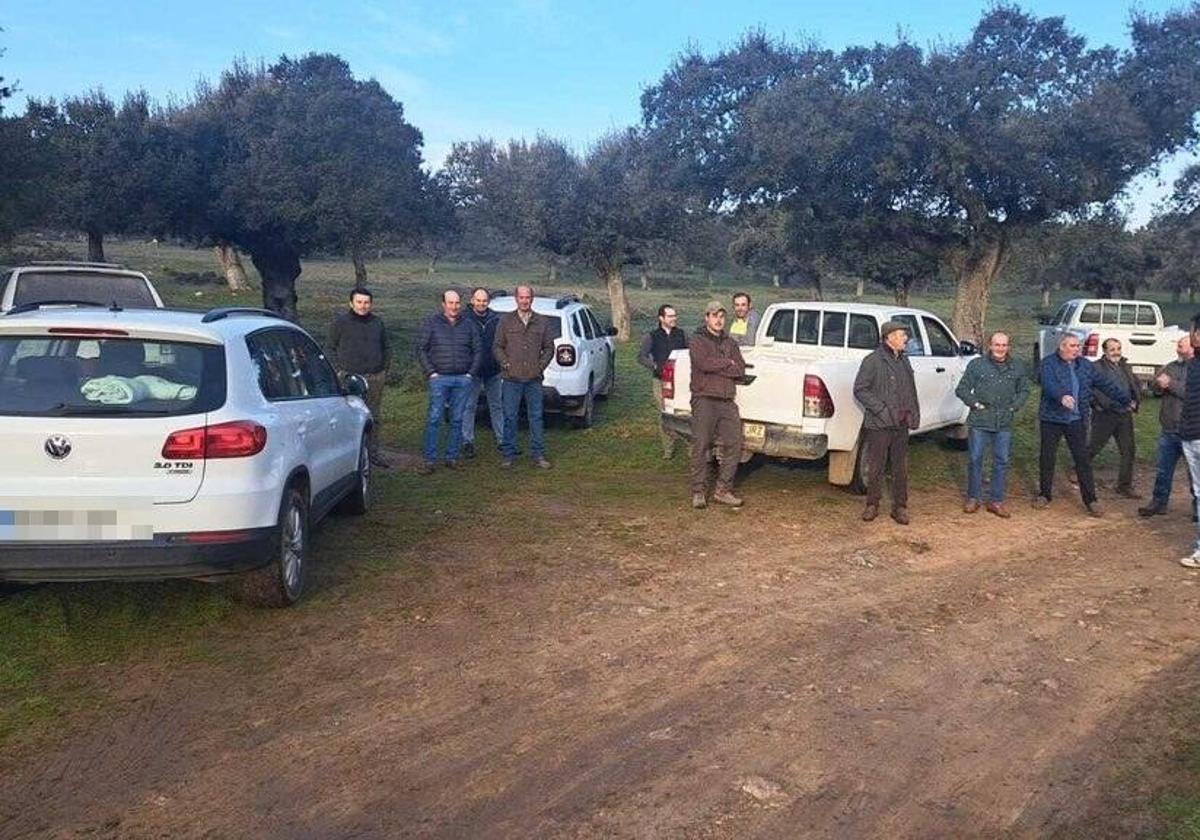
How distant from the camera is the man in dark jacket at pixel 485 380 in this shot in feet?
34.5

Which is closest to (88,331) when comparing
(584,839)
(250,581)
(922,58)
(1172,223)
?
(250,581)

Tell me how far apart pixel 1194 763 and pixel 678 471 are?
6707 millimetres

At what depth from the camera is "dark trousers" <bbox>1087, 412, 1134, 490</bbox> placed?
10.0m

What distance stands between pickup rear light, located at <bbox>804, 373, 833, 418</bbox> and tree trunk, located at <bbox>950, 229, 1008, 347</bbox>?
14.8 meters

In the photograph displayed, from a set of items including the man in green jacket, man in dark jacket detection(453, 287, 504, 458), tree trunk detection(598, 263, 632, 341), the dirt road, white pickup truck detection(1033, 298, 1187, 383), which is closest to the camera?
the dirt road

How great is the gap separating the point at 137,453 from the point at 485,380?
5.97 metres

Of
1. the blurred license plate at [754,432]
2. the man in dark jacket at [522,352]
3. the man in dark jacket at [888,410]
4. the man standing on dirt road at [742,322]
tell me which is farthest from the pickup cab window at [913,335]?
the man in dark jacket at [522,352]

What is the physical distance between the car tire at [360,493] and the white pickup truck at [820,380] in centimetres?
293

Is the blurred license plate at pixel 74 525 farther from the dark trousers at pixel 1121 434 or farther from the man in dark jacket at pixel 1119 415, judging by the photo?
the dark trousers at pixel 1121 434

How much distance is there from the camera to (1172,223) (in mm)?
35281

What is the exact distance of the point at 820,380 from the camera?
28.6ft

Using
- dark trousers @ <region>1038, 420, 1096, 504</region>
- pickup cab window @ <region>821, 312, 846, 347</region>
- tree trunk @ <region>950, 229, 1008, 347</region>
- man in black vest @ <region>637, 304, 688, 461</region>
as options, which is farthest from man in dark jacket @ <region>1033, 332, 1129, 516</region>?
tree trunk @ <region>950, 229, 1008, 347</region>

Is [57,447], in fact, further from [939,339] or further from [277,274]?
[277,274]

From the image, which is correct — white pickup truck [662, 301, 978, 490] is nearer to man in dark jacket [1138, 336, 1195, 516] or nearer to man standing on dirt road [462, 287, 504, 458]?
man standing on dirt road [462, 287, 504, 458]
